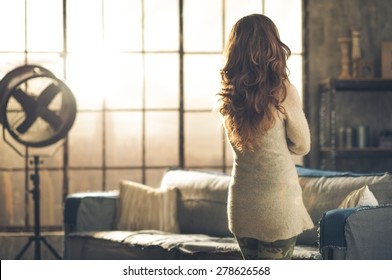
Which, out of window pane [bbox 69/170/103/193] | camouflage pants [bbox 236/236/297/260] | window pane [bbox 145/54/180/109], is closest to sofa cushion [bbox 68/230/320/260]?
camouflage pants [bbox 236/236/297/260]

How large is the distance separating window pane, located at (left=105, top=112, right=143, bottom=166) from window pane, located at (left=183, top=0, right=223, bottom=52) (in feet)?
2.36

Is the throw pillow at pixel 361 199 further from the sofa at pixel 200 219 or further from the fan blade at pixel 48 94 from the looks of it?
the fan blade at pixel 48 94

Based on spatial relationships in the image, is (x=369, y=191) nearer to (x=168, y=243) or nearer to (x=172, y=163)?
(x=168, y=243)

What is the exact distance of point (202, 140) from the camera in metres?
6.49

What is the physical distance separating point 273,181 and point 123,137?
359 centimetres

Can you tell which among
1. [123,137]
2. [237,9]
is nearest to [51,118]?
[123,137]

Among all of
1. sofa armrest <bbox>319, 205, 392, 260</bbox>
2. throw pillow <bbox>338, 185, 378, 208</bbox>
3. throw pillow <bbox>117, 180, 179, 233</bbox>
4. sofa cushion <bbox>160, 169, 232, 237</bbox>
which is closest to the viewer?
sofa armrest <bbox>319, 205, 392, 260</bbox>

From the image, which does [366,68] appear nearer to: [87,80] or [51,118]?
[87,80]

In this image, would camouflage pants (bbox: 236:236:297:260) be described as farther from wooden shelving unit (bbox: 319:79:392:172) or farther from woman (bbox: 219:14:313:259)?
wooden shelving unit (bbox: 319:79:392:172)

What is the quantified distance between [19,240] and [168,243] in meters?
2.07

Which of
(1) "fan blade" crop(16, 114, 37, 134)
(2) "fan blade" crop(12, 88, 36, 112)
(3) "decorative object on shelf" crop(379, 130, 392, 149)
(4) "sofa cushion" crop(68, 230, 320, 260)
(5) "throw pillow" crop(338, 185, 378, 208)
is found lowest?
(4) "sofa cushion" crop(68, 230, 320, 260)

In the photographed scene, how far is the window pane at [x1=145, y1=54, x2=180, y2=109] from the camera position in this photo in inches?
253

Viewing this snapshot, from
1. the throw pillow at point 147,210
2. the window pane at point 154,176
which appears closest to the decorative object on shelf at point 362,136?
the window pane at point 154,176

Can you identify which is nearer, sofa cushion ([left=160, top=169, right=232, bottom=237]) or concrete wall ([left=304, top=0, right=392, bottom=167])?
sofa cushion ([left=160, top=169, right=232, bottom=237])
